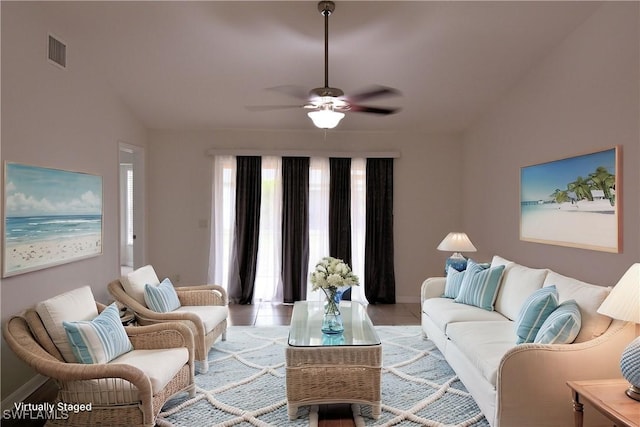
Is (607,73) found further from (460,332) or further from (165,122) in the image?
(165,122)

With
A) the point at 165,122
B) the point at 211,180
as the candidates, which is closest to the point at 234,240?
the point at 211,180

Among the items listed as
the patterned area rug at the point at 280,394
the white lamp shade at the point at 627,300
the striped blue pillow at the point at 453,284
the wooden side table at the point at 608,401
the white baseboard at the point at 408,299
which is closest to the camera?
the wooden side table at the point at 608,401

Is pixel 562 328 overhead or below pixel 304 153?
below

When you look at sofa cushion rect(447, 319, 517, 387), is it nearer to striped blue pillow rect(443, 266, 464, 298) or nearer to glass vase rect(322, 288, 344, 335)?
striped blue pillow rect(443, 266, 464, 298)

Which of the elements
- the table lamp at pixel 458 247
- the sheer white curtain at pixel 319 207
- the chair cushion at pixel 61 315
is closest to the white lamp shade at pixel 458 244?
the table lamp at pixel 458 247

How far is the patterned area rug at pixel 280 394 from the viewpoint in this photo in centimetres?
260

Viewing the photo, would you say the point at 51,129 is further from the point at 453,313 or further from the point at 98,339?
the point at 453,313

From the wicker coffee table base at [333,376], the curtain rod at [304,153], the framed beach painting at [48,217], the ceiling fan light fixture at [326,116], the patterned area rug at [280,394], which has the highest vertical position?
the curtain rod at [304,153]

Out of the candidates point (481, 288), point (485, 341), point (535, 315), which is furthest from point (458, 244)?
point (535, 315)

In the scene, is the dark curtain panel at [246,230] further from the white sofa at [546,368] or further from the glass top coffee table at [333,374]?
the white sofa at [546,368]

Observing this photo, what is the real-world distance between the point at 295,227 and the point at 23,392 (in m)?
3.51

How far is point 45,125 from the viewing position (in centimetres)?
316

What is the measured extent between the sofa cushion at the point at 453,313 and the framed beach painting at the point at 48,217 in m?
3.31

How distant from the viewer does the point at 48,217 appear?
3.15 meters
